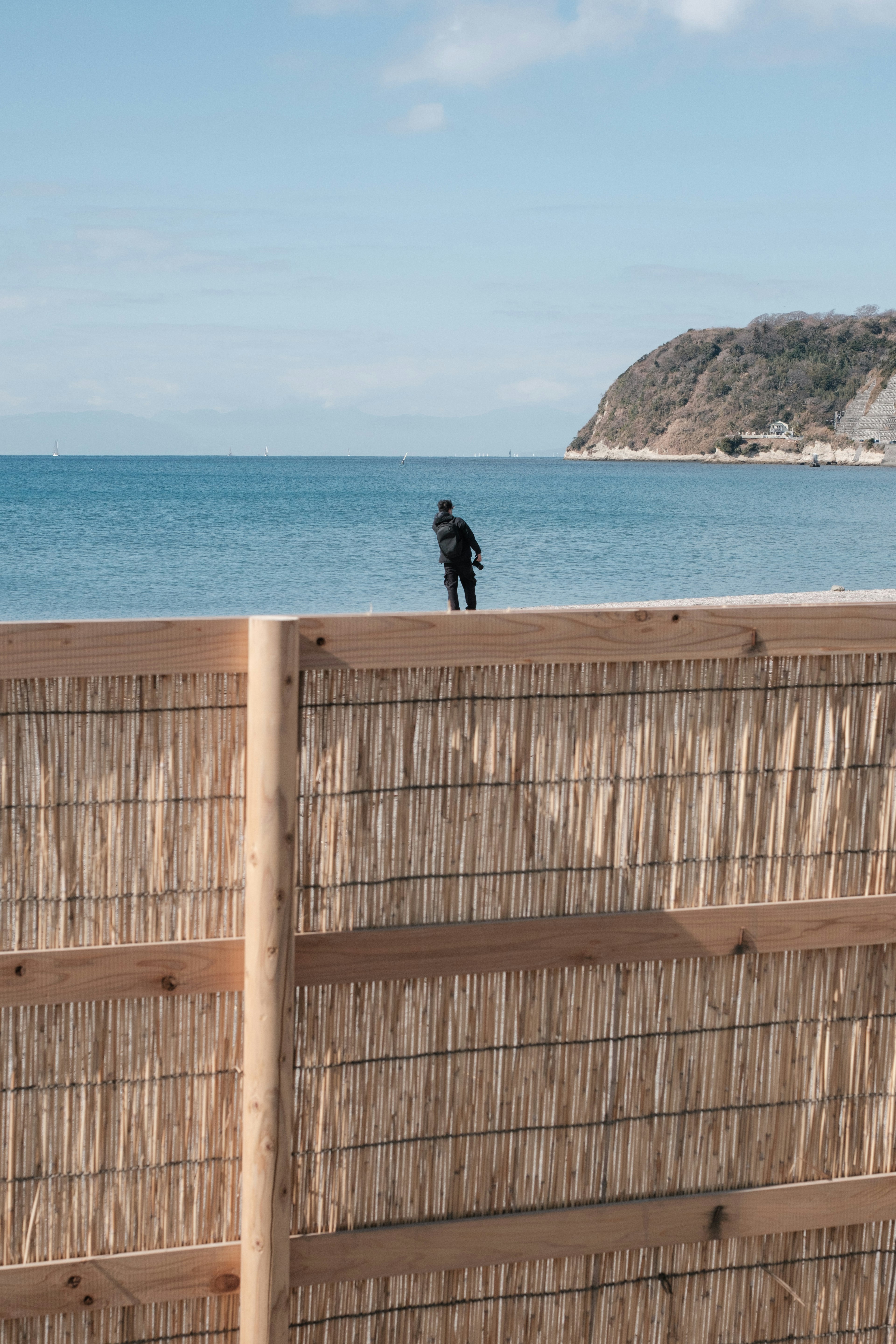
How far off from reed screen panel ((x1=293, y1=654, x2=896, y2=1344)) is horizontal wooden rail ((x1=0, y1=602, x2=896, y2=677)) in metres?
0.05

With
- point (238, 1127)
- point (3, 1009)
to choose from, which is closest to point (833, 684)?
point (238, 1127)

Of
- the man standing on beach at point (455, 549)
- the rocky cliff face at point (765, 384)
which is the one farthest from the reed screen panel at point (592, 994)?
the rocky cliff face at point (765, 384)

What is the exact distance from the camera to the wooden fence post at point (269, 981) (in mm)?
2182

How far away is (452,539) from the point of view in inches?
452

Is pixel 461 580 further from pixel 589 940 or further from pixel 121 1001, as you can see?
pixel 121 1001

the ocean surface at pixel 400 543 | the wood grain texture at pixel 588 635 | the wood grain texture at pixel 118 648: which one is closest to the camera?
the wood grain texture at pixel 118 648

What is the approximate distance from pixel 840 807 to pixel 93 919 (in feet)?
4.97

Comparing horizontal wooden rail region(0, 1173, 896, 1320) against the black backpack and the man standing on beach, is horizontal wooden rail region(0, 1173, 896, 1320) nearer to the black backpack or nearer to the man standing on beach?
the man standing on beach

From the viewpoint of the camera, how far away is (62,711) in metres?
2.20

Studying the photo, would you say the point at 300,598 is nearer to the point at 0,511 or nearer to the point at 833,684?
the point at 833,684

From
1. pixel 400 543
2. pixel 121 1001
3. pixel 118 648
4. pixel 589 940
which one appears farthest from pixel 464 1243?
pixel 400 543

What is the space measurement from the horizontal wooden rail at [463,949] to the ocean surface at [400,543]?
21.8 m

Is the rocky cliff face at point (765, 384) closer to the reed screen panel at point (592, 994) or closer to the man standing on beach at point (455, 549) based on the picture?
the man standing on beach at point (455, 549)

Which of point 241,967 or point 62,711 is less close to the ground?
point 62,711
